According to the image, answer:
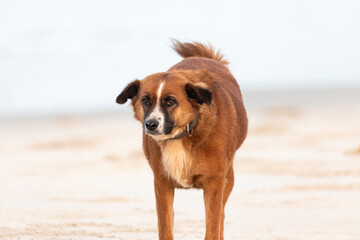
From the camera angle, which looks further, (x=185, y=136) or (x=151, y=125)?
(x=185, y=136)

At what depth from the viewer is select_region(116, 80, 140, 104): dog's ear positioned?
6.26m

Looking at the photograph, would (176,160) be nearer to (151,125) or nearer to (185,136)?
(185,136)

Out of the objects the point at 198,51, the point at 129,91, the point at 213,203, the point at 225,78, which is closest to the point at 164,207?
the point at 213,203

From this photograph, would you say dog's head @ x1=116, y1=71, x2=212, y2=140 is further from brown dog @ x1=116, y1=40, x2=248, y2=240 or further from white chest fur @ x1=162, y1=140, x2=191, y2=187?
white chest fur @ x1=162, y1=140, x2=191, y2=187

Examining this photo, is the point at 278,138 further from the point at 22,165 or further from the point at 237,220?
the point at 237,220

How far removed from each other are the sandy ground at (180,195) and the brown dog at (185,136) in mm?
1096

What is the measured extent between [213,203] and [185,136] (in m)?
0.65

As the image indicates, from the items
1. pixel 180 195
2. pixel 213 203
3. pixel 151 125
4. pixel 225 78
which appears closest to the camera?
pixel 151 125

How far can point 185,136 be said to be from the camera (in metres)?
6.16

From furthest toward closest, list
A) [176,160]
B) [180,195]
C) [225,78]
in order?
[180,195]
[225,78]
[176,160]

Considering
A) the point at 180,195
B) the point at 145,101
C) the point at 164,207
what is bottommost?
the point at 180,195

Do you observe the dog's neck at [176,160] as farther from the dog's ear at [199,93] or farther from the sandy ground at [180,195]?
the sandy ground at [180,195]

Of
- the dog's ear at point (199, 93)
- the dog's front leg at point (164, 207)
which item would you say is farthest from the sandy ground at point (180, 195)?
the dog's ear at point (199, 93)

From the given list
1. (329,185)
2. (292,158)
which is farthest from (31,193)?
(292,158)
